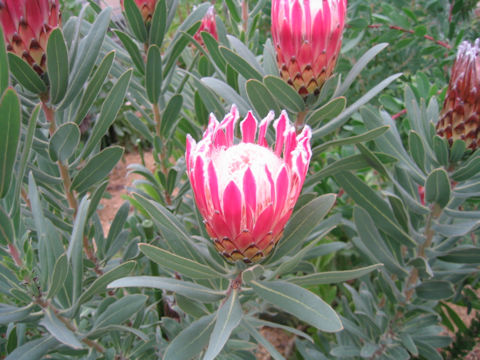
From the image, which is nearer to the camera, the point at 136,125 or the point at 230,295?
the point at 230,295

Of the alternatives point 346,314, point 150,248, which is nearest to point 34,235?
point 150,248

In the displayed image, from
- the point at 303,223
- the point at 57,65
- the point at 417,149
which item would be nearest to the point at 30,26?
the point at 57,65

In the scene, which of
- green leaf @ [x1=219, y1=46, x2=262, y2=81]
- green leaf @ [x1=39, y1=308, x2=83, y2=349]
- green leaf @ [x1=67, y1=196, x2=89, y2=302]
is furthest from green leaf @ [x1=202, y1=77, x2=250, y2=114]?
green leaf @ [x1=39, y1=308, x2=83, y2=349]

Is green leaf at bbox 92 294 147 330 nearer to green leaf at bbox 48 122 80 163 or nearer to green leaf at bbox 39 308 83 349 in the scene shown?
green leaf at bbox 39 308 83 349

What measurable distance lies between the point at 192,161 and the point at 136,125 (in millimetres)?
767

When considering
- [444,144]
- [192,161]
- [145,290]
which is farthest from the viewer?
[145,290]

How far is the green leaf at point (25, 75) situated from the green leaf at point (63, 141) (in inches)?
4.3

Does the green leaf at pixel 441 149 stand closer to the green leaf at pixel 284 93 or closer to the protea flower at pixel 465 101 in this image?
the protea flower at pixel 465 101

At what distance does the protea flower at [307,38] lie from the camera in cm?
81

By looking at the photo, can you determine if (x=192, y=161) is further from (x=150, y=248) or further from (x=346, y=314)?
(x=346, y=314)

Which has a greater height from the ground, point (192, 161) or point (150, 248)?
point (192, 161)

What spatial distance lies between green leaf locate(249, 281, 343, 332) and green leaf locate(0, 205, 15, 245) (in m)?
0.48

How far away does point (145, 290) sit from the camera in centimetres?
149

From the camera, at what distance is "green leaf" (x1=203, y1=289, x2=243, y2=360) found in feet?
2.13
